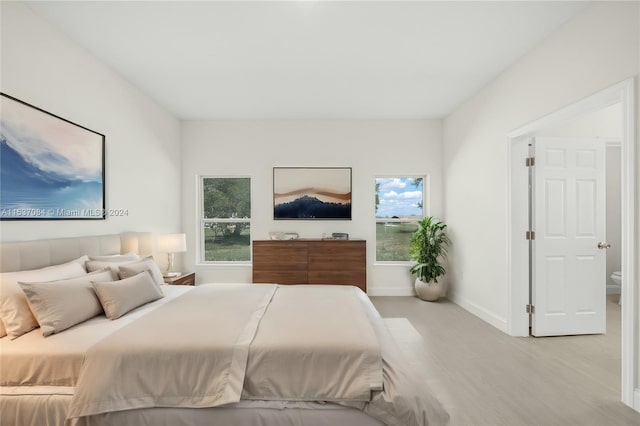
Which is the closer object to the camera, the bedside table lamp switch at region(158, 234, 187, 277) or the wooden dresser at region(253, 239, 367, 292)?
the bedside table lamp switch at region(158, 234, 187, 277)

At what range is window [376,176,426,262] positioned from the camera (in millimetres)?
4883

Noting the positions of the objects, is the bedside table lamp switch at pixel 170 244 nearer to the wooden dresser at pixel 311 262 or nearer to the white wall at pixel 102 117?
the white wall at pixel 102 117

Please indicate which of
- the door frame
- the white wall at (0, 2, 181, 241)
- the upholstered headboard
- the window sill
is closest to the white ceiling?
the white wall at (0, 2, 181, 241)

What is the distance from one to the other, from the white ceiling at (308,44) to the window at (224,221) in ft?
4.60

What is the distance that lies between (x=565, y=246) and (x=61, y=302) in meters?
4.43

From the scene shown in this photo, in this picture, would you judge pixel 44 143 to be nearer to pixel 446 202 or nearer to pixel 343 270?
pixel 343 270

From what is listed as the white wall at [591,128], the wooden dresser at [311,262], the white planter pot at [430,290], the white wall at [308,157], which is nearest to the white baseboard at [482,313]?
the white planter pot at [430,290]

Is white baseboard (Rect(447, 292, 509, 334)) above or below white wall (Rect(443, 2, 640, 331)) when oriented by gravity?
below

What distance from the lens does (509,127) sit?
3.15m

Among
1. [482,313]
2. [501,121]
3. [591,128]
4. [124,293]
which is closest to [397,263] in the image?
[482,313]

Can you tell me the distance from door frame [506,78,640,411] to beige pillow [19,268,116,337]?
3613mm

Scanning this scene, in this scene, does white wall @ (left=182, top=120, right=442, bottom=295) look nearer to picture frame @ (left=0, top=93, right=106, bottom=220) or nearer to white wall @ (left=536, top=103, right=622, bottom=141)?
white wall @ (left=536, top=103, right=622, bottom=141)

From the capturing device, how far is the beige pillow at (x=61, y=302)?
5.66 ft

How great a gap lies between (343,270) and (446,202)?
2017 mm
